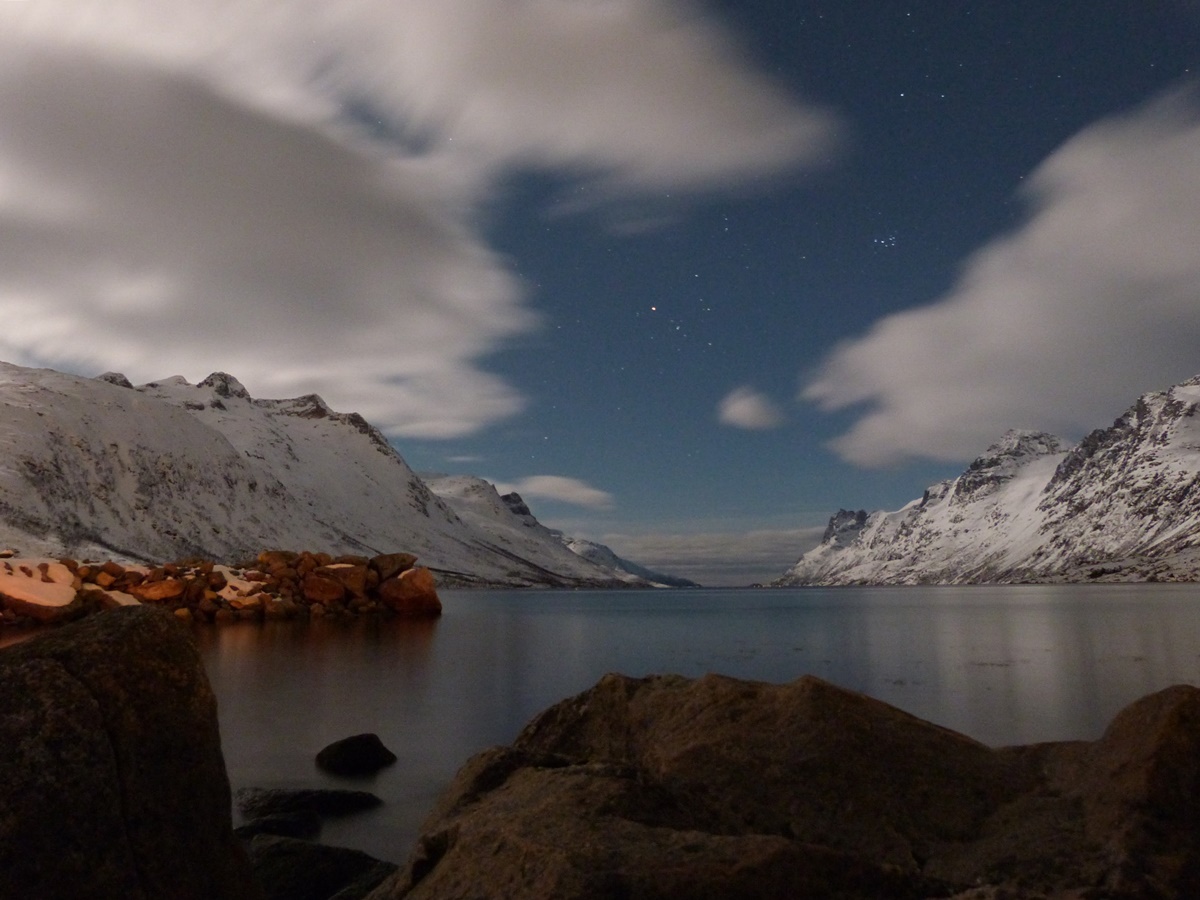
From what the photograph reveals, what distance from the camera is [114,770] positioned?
5.87 meters

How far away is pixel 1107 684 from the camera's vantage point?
3281 centimetres

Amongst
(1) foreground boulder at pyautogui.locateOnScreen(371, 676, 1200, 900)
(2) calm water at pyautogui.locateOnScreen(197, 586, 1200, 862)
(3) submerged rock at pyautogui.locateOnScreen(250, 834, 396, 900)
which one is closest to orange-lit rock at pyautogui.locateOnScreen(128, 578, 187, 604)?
(2) calm water at pyautogui.locateOnScreen(197, 586, 1200, 862)

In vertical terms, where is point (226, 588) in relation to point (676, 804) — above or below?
below

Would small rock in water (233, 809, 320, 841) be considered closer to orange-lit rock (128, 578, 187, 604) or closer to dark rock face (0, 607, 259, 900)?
dark rock face (0, 607, 259, 900)

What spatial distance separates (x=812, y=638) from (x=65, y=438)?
18889 cm

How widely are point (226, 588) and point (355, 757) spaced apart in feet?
218

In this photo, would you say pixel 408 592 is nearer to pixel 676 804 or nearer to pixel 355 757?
pixel 355 757

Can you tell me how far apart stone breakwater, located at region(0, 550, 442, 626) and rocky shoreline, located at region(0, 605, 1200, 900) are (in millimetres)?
47702

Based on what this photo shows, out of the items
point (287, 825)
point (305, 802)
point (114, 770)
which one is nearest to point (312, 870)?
point (287, 825)

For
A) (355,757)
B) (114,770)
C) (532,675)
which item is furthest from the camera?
(532,675)

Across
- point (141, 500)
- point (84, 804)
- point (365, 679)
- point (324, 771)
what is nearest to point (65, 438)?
point (141, 500)

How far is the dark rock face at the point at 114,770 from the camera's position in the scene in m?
5.48

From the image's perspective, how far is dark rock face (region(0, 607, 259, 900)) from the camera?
5.48 metres

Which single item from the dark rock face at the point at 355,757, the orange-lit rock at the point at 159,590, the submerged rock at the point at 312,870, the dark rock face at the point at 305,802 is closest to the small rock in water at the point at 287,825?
the dark rock face at the point at 305,802
